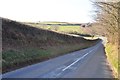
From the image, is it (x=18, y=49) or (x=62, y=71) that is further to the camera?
(x=18, y=49)

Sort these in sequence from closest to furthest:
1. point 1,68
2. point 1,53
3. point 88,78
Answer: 1. point 88,78
2. point 1,68
3. point 1,53

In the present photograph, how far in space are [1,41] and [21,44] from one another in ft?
14.2

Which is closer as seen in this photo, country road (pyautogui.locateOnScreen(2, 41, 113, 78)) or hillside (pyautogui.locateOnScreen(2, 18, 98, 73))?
country road (pyautogui.locateOnScreen(2, 41, 113, 78))

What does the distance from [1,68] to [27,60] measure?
23.8ft

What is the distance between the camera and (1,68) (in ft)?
75.1

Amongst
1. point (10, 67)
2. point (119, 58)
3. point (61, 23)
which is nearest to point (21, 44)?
point (10, 67)

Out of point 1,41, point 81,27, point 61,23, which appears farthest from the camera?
point 81,27

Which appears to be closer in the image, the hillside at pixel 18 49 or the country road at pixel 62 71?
the country road at pixel 62 71

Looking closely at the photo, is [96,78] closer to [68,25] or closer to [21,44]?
[21,44]

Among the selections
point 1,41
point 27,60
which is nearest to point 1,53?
point 27,60

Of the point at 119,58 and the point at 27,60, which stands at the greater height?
the point at 119,58

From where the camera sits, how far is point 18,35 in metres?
42.8

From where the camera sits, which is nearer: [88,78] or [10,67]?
[88,78]

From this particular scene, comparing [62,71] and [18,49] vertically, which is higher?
[62,71]
